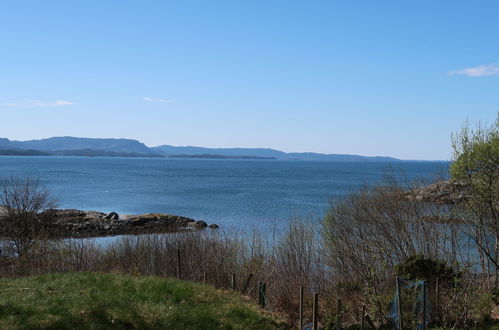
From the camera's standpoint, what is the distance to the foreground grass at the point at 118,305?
1091 cm

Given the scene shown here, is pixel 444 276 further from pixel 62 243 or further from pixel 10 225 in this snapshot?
pixel 10 225

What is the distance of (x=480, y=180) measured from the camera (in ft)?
70.0

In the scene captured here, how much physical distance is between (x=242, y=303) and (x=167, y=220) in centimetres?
3980

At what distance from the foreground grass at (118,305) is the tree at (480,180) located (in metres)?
12.0

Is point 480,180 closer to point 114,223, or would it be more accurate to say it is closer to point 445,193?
point 445,193

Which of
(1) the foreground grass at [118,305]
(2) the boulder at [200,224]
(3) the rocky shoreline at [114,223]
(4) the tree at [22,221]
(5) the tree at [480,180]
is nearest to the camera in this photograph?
(1) the foreground grass at [118,305]

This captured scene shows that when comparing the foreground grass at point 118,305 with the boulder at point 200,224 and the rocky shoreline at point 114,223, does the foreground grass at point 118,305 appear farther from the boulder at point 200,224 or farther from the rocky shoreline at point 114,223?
the boulder at point 200,224

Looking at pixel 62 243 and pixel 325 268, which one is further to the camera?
pixel 62 243

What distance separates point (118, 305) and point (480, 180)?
16.2m

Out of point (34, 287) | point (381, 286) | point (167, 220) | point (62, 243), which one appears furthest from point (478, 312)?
point (167, 220)

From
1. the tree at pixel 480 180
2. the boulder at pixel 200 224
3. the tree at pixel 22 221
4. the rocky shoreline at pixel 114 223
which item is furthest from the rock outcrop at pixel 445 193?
the boulder at pixel 200 224

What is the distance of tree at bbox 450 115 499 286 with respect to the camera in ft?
69.5

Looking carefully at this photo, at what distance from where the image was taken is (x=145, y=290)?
45.0ft

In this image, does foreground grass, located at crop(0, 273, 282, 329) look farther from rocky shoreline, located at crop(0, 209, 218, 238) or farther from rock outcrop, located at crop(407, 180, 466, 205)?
rocky shoreline, located at crop(0, 209, 218, 238)
